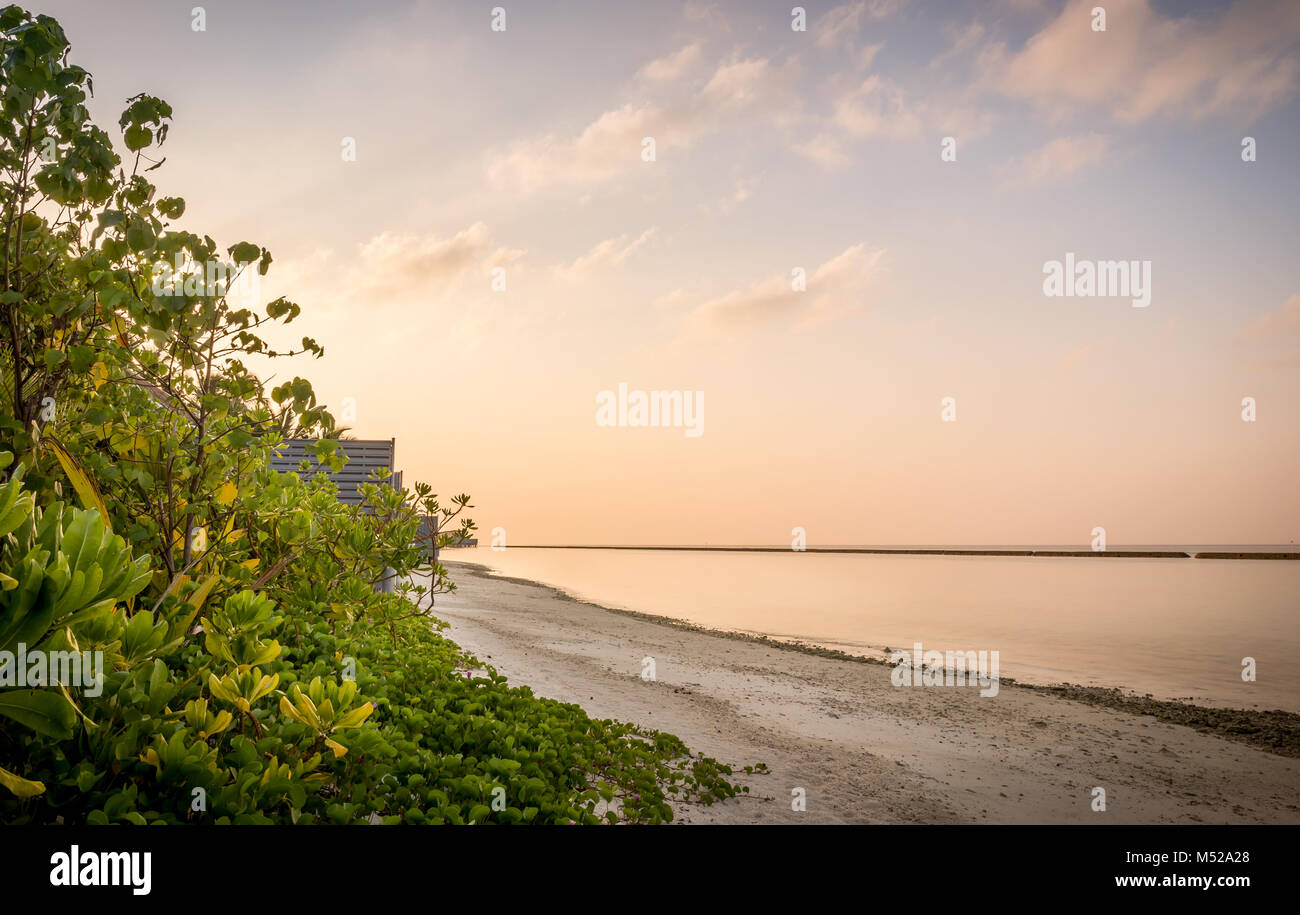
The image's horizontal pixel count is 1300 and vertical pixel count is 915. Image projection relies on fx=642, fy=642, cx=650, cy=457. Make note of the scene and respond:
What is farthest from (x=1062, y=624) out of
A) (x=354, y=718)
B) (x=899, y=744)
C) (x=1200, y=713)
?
(x=354, y=718)

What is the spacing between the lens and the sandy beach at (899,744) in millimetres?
6387

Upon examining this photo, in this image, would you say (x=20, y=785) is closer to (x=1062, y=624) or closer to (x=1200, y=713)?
(x=1200, y=713)

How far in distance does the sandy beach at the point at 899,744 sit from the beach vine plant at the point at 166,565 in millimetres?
2482

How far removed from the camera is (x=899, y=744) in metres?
8.60

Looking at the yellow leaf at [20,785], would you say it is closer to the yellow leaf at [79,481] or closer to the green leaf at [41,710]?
the green leaf at [41,710]

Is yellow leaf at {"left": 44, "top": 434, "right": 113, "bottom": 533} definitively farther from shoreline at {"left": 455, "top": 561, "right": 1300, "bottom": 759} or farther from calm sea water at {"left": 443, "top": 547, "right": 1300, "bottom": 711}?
calm sea water at {"left": 443, "top": 547, "right": 1300, "bottom": 711}

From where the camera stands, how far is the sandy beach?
6387 mm

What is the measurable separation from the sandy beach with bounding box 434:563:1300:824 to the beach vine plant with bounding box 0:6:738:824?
2482 mm

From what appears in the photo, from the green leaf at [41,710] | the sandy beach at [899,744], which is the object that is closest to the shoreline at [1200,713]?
the sandy beach at [899,744]

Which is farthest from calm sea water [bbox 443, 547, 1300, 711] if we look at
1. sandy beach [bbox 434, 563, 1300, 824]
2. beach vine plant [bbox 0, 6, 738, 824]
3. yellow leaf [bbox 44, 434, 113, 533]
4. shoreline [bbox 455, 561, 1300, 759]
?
yellow leaf [bbox 44, 434, 113, 533]

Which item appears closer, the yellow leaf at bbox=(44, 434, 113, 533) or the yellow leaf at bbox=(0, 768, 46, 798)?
the yellow leaf at bbox=(0, 768, 46, 798)
